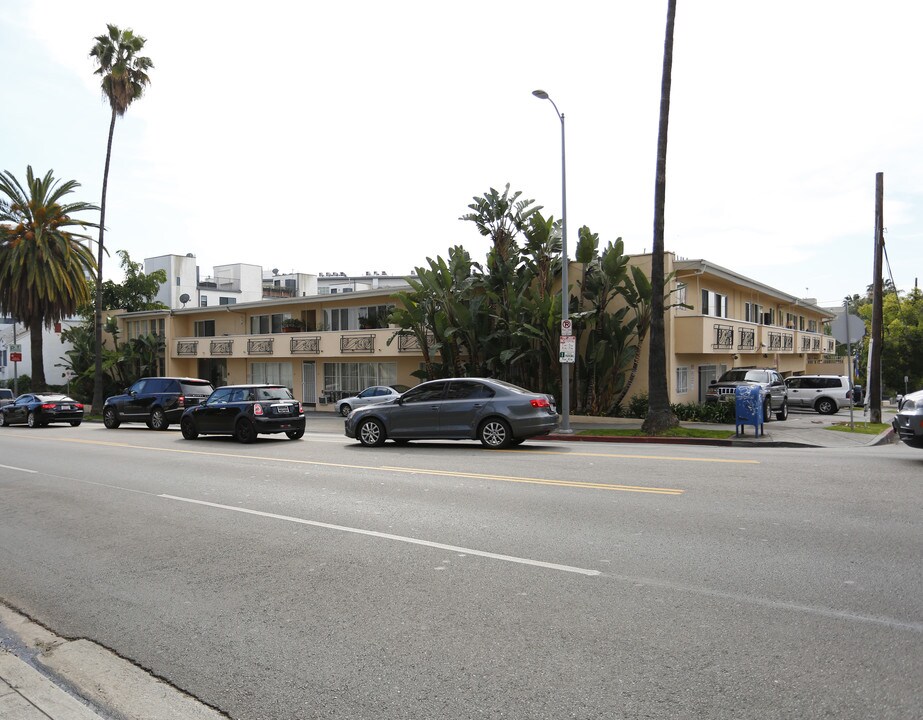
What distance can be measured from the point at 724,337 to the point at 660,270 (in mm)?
9871

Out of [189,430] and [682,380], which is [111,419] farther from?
[682,380]

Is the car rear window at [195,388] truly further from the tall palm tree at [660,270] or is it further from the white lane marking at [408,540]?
the white lane marking at [408,540]

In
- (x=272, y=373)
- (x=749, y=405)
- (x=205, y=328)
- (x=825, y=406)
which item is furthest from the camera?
(x=205, y=328)

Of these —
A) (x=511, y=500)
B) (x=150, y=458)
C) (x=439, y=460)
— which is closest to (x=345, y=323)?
(x=150, y=458)

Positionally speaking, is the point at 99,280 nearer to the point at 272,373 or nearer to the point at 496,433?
the point at 272,373

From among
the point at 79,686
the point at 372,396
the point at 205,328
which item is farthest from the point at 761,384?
the point at 205,328

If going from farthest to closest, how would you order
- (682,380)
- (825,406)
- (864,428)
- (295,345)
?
(295,345) < (825,406) < (682,380) < (864,428)

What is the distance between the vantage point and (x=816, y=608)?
17.3 feet

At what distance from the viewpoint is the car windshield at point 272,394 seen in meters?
19.8

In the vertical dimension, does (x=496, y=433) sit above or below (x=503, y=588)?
above

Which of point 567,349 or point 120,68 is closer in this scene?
point 567,349

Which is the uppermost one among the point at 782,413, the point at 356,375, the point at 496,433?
the point at 356,375

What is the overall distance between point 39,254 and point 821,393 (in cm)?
3669

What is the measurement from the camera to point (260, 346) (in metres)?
38.2
